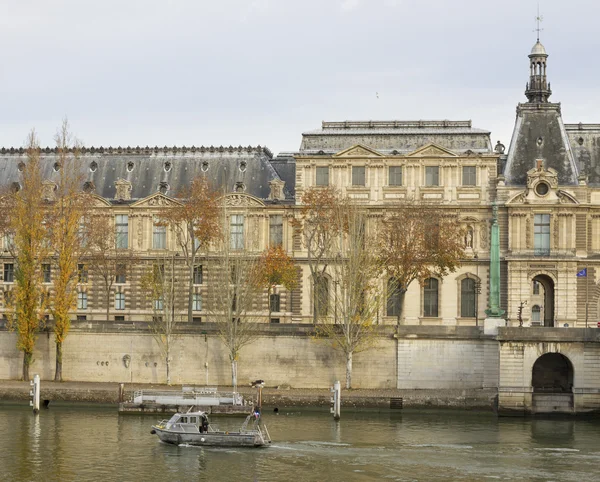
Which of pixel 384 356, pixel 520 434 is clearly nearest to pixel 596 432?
pixel 520 434

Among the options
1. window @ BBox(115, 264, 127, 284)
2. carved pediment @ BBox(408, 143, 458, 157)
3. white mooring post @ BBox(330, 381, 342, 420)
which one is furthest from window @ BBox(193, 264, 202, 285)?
white mooring post @ BBox(330, 381, 342, 420)

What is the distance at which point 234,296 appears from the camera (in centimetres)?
8519

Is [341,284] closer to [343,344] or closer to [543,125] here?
[343,344]

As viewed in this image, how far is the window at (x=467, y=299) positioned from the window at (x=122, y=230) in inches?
1088

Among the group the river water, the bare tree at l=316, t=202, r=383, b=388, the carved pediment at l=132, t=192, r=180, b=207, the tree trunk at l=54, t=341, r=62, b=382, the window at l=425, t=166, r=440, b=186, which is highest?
the window at l=425, t=166, r=440, b=186

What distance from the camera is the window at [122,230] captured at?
98.8 meters

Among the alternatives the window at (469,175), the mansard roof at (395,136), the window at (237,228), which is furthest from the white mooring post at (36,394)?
the window at (469,175)

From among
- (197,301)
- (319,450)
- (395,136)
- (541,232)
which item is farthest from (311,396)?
(395,136)

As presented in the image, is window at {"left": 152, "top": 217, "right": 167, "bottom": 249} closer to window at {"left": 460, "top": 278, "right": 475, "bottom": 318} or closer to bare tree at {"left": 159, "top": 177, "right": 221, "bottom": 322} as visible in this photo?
bare tree at {"left": 159, "top": 177, "right": 221, "bottom": 322}

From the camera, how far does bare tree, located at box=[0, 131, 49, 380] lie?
80.0 meters

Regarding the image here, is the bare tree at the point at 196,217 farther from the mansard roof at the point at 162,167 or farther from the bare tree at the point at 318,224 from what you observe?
the mansard roof at the point at 162,167

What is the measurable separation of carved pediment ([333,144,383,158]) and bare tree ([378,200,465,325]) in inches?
268

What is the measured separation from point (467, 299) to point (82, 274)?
3010 centimetres

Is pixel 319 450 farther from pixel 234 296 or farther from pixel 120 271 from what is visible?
pixel 120 271
